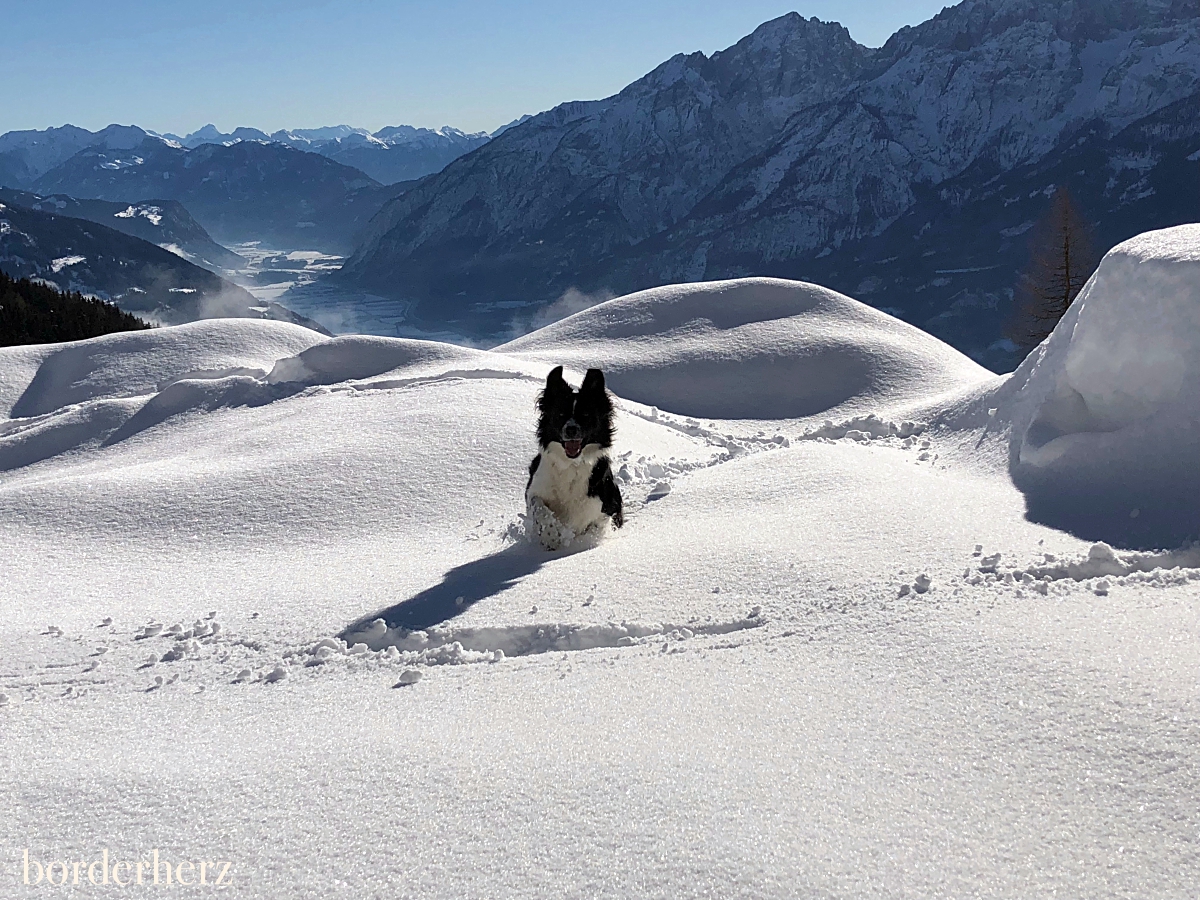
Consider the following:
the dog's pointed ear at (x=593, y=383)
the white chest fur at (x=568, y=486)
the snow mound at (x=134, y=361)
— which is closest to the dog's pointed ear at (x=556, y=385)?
the dog's pointed ear at (x=593, y=383)

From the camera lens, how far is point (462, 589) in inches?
215

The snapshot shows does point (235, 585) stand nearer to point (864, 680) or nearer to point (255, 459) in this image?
point (255, 459)

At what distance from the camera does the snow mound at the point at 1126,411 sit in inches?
200

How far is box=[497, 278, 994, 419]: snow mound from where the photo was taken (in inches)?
531

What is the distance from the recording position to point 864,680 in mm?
3451

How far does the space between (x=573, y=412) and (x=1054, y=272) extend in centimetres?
2822

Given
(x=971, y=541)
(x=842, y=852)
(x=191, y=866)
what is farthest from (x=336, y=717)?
(x=971, y=541)

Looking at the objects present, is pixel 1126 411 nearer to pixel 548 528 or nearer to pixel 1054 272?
pixel 548 528

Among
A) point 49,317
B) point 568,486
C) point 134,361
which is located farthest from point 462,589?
point 49,317

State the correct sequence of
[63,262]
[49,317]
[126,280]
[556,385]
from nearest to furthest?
[556,385], [49,317], [126,280], [63,262]

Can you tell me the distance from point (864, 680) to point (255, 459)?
7.80m

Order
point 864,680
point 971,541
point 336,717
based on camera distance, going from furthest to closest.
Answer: point 971,541 → point 336,717 → point 864,680

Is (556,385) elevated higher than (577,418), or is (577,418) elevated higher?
(556,385)

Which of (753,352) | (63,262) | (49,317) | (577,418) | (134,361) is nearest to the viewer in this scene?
(577,418)
